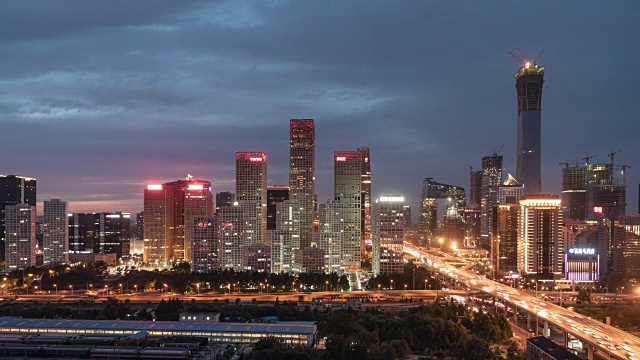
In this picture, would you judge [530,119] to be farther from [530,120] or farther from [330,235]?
[330,235]

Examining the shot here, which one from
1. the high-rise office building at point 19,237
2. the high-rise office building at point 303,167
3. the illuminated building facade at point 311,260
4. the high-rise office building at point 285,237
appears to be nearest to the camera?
the illuminated building facade at point 311,260

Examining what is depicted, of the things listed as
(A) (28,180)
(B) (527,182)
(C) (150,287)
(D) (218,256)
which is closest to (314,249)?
(D) (218,256)

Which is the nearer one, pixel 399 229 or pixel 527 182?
pixel 399 229

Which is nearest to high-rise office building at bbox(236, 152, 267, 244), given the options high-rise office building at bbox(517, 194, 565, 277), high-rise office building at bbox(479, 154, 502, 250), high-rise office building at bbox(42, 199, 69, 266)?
high-rise office building at bbox(42, 199, 69, 266)

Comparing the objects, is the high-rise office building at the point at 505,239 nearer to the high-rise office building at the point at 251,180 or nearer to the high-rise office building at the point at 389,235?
the high-rise office building at the point at 389,235

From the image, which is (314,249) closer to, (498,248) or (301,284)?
(301,284)

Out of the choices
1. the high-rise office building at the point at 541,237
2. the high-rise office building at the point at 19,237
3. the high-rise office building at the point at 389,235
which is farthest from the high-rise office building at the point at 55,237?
the high-rise office building at the point at 541,237

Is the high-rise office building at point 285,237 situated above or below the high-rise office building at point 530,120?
below
